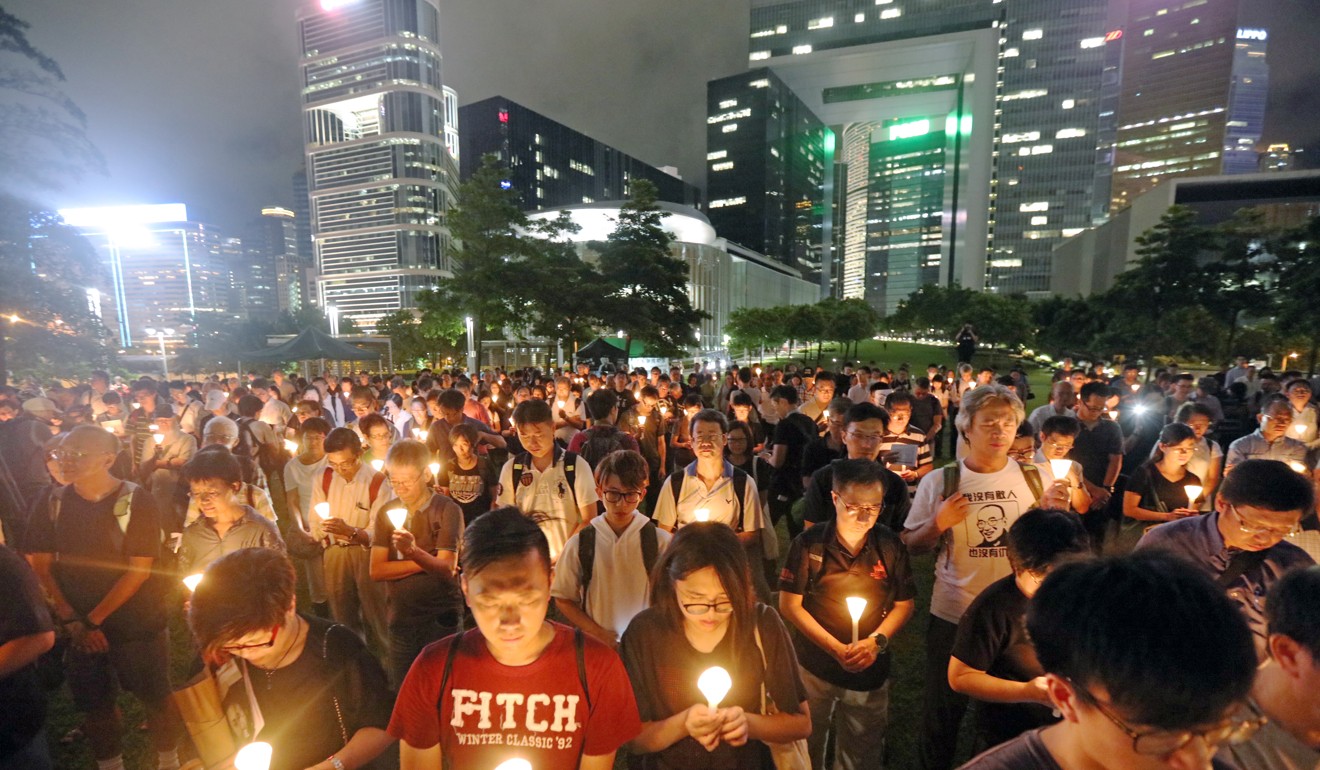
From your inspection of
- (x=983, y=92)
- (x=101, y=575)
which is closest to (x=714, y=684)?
(x=101, y=575)

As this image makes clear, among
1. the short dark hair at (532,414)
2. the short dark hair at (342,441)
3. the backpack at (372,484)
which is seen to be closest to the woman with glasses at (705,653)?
the short dark hair at (532,414)

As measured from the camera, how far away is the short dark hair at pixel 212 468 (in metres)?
3.08

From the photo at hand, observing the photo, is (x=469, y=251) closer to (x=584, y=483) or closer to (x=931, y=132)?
(x=584, y=483)

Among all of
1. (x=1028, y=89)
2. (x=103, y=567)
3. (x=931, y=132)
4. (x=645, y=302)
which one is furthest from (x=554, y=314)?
(x=931, y=132)

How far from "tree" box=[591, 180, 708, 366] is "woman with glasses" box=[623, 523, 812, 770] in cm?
2347

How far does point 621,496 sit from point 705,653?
108 cm

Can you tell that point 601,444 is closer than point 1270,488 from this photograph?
No

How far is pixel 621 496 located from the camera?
9.71 ft

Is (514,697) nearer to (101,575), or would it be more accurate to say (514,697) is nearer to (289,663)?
(289,663)

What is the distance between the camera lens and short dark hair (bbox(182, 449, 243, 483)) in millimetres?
3078

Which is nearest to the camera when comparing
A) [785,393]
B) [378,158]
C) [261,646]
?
[261,646]

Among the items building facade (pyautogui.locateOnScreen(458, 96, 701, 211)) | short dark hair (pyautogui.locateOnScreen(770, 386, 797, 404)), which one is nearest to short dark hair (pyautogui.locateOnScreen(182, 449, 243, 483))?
short dark hair (pyautogui.locateOnScreen(770, 386, 797, 404))

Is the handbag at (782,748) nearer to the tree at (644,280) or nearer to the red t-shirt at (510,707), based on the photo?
the red t-shirt at (510,707)

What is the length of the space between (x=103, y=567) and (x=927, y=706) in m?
4.65
